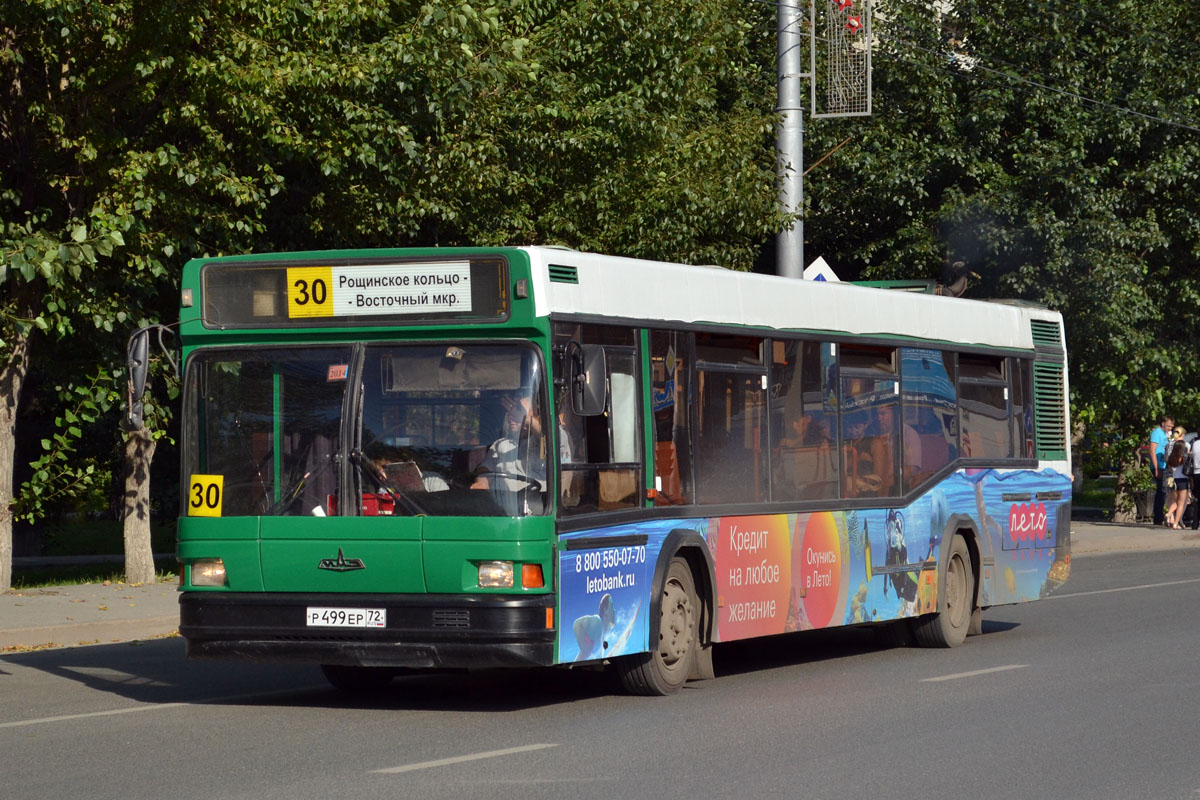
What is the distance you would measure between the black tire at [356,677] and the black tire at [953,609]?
4754mm

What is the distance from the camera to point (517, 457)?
33.1ft

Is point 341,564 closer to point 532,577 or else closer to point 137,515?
point 532,577

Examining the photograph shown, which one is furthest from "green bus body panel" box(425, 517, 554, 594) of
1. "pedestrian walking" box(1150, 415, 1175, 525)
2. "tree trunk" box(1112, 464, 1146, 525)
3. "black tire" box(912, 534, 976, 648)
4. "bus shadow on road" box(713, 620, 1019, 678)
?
"tree trunk" box(1112, 464, 1146, 525)

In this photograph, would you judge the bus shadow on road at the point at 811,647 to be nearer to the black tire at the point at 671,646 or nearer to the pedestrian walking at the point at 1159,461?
the black tire at the point at 671,646

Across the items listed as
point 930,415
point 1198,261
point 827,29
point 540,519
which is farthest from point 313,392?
point 1198,261

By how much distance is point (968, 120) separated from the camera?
27734 millimetres

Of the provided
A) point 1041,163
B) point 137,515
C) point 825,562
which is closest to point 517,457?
point 825,562

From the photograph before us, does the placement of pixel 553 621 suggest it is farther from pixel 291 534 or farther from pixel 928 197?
pixel 928 197

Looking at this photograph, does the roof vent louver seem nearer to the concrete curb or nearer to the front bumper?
the front bumper

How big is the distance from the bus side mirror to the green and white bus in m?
0.01

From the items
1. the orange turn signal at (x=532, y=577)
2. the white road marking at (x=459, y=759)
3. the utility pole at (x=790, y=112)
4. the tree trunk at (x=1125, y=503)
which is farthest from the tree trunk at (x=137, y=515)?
the tree trunk at (x=1125, y=503)

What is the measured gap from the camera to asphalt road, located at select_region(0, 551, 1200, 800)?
8141 millimetres

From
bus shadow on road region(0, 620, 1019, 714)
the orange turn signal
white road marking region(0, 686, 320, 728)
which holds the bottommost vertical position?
bus shadow on road region(0, 620, 1019, 714)

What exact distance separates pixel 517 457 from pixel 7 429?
10286 millimetres
